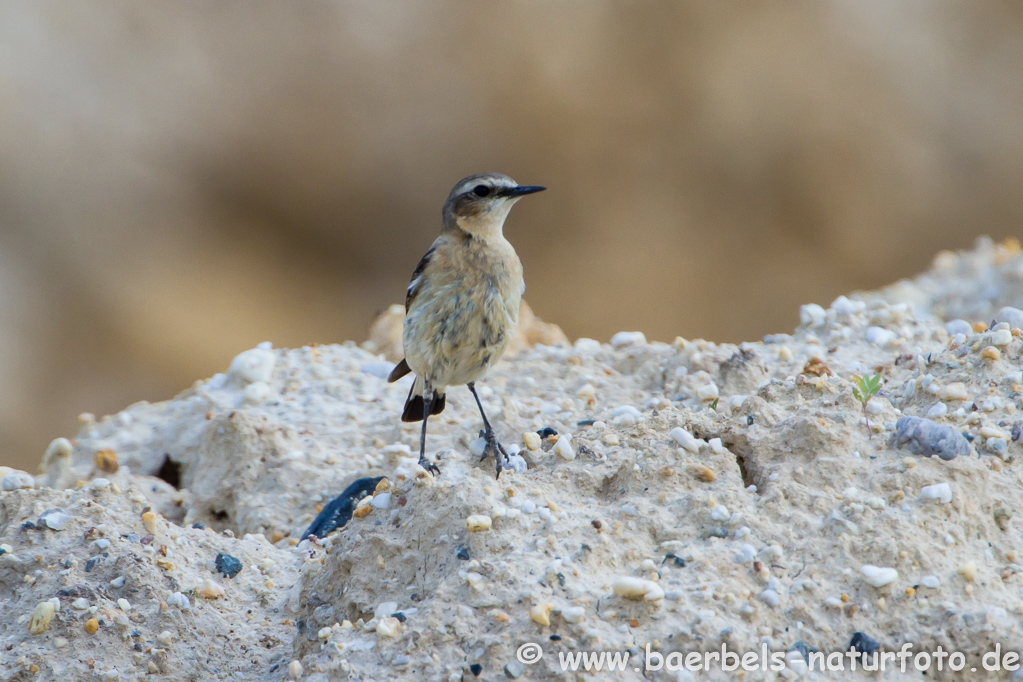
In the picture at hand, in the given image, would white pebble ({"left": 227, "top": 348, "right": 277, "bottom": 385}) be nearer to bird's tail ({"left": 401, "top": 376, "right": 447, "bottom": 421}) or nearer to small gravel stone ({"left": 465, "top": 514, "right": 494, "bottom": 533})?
bird's tail ({"left": 401, "top": 376, "right": 447, "bottom": 421})

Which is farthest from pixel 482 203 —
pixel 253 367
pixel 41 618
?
pixel 41 618

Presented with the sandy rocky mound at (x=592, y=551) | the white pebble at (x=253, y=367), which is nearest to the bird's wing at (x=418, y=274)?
the sandy rocky mound at (x=592, y=551)

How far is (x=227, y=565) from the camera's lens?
3559 millimetres

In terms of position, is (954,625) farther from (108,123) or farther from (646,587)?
(108,123)

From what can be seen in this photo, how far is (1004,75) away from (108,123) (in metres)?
12.7

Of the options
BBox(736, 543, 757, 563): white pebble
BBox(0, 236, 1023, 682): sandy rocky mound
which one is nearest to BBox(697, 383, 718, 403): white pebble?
BBox(0, 236, 1023, 682): sandy rocky mound

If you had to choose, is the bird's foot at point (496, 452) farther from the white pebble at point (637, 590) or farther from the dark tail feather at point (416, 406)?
the white pebble at point (637, 590)

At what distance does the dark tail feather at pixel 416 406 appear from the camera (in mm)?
4750

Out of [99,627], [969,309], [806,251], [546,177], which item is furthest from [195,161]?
[99,627]

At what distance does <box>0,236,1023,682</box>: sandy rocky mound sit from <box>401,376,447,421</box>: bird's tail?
40 centimetres

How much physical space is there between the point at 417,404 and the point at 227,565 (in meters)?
1.43

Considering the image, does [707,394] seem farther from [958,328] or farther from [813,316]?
[958,328]

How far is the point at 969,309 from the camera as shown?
6.66 metres

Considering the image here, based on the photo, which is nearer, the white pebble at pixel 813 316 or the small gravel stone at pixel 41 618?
the small gravel stone at pixel 41 618
